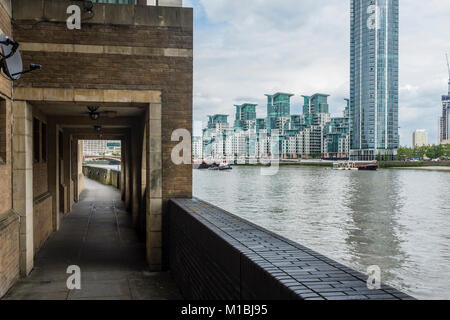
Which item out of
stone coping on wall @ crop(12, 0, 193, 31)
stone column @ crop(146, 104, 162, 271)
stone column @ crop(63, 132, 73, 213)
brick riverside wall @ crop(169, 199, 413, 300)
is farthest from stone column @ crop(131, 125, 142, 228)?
brick riverside wall @ crop(169, 199, 413, 300)

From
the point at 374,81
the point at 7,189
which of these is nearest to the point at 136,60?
the point at 7,189

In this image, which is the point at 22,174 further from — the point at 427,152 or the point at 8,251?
the point at 427,152

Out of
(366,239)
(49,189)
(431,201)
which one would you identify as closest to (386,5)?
(431,201)

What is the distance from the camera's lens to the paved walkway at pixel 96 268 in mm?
8453

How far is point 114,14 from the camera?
10352mm

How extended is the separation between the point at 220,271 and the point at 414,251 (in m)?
24.2

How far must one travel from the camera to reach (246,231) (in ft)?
18.8

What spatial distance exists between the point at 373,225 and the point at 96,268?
27411mm

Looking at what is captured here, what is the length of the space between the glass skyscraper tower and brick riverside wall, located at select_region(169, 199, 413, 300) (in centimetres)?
17459

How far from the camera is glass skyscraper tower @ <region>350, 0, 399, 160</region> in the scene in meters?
172

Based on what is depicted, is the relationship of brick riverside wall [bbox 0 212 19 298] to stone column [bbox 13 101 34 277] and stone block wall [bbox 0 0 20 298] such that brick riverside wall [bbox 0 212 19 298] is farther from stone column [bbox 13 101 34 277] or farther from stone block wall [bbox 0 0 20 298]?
stone column [bbox 13 101 34 277]

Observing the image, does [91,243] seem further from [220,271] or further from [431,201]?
[431,201]

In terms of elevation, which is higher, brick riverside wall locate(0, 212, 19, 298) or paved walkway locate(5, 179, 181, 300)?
brick riverside wall locate(0, 212, 19, 298)

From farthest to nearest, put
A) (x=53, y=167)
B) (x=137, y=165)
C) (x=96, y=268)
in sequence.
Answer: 1. (x=137, y=165)
2. (x=53, y=167)
3. (x=96, y=268)
